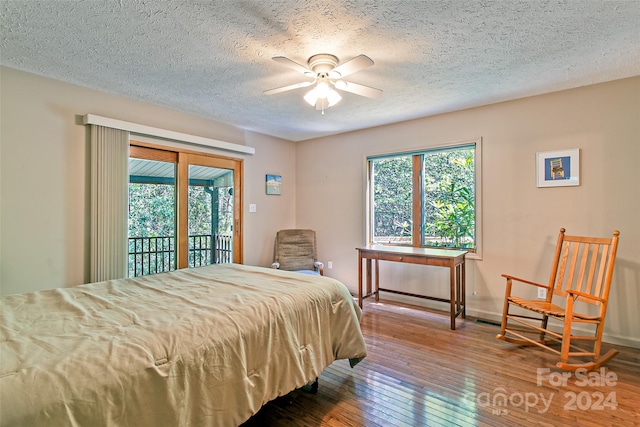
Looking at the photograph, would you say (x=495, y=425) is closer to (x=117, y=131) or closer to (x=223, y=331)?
(x=223, y=331)

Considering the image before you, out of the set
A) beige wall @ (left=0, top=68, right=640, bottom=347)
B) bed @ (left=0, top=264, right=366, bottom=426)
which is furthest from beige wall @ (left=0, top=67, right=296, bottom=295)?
bed @ (left=0, top=264, right=366, bottom=426)

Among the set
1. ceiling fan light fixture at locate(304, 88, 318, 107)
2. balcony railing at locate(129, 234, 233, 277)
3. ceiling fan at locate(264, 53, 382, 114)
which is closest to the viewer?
ceiling fan at locate(264, 53, 382, 114)

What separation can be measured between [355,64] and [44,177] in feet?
9.29

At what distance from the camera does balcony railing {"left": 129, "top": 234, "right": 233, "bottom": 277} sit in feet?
10.9

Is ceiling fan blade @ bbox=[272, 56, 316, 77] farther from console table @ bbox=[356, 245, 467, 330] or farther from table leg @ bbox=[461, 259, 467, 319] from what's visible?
table leg @ bbox=[461, 259, 467, 319]

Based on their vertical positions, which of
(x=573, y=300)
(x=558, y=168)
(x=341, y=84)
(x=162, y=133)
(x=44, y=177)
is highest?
(x=341, y=84)

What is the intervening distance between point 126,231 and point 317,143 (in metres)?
3.01

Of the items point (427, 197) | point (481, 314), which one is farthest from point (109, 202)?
point (481, 314)

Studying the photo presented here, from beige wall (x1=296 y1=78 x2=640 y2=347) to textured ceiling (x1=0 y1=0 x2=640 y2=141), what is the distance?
259mm

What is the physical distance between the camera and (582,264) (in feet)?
8.79

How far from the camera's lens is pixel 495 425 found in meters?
1.73

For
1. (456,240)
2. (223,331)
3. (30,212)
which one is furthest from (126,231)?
(456,240)

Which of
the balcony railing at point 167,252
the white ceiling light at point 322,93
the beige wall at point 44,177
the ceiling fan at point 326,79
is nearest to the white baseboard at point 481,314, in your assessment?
the balcony railing at point 167,252

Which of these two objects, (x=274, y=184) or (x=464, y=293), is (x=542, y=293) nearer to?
(x=464, y=293)
